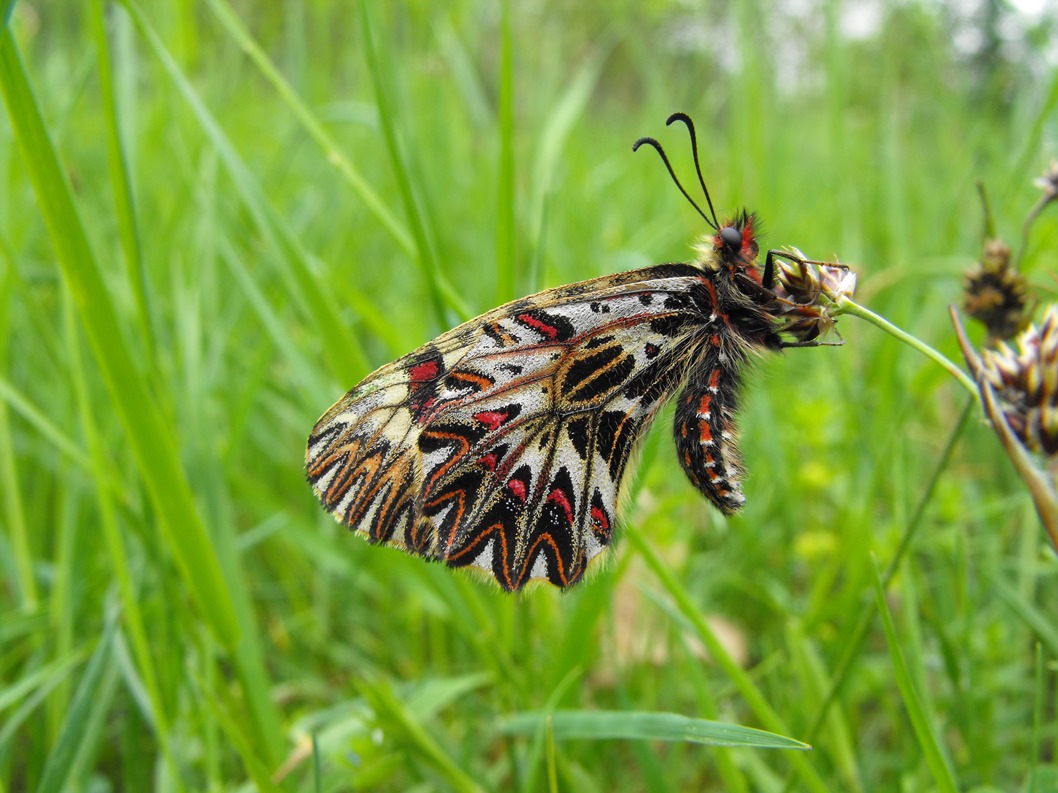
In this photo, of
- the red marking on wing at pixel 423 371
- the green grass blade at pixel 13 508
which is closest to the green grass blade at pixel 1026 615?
the red marking on wing at pixel 423 371

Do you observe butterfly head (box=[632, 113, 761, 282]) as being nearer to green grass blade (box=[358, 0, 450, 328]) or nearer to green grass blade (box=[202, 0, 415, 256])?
green grass blade (box=[358, 0, 450, 328])

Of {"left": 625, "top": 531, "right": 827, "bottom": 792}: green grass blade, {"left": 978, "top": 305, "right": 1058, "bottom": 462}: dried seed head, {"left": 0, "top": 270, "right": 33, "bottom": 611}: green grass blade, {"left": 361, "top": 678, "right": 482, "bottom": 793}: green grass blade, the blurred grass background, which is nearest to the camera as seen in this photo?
{"left": 978, "top": 305, "right": 1058, "bottom": 462}: dried seed head

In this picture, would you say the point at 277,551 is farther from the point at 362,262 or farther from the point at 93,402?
the point at 362,262

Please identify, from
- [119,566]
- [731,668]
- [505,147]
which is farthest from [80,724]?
[505,147]

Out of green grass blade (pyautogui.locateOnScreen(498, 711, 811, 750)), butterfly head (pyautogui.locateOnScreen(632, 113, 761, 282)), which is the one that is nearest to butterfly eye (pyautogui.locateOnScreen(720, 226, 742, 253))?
butterfly head (pyautogui.locateOnScreen(632, 113, 761, 282))

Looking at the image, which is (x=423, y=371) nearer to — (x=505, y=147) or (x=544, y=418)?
(x=544, y=418)

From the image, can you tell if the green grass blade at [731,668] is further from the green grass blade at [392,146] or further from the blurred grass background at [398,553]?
the green grass blade at [392,146]
